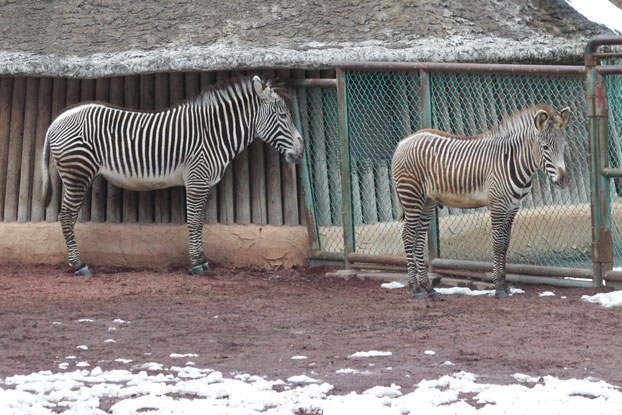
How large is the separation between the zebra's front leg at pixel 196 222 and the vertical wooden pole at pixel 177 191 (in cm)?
51

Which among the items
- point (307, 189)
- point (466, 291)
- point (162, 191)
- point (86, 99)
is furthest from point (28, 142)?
point (466, 291)

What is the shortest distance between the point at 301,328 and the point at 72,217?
12.7 feet

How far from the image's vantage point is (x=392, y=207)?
10.8m

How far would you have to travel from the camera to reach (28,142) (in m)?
11.7

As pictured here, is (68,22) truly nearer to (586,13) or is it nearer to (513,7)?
(513,7)

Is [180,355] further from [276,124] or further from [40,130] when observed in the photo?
[40,130]

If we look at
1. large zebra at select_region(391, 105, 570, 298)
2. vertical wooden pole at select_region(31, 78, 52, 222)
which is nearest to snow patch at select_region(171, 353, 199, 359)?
large zebra at select_region(391, 105, 570, 298)

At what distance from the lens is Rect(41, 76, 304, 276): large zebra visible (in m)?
10.7

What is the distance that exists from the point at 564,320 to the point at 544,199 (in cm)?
348

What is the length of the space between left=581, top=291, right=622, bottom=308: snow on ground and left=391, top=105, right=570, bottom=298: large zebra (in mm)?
715

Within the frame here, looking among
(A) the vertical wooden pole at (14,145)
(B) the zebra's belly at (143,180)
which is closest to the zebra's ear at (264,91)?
(B) the zebra's belly at (143,180)

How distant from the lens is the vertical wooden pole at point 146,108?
37.3 ft

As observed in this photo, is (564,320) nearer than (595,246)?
Yes

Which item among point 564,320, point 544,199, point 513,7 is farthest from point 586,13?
point 564,320
